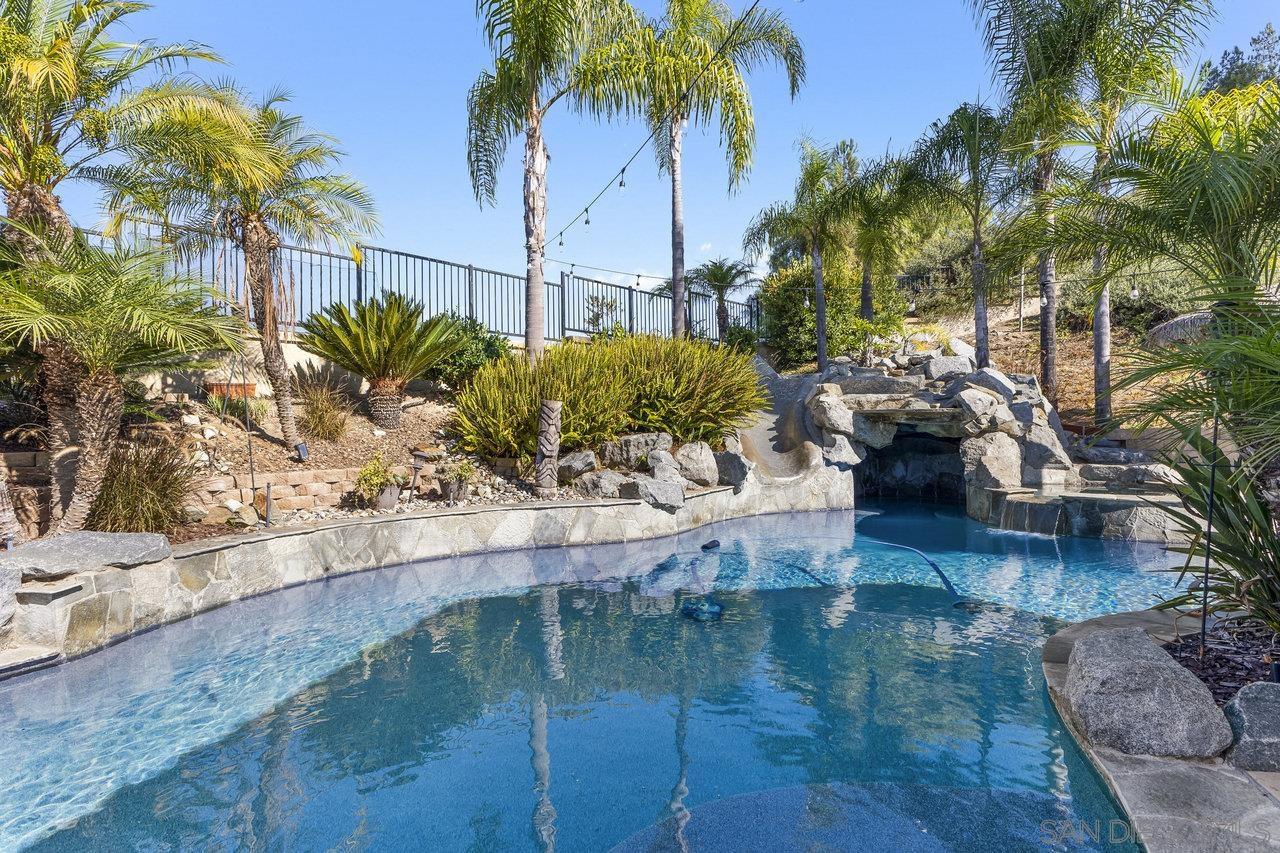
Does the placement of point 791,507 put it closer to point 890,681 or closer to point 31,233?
point 890,681

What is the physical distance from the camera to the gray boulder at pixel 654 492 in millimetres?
10531

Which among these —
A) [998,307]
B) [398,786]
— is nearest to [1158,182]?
[398,786]

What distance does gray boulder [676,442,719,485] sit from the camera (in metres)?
12.0

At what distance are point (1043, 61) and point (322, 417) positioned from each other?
1377cm

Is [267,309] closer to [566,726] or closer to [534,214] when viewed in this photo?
[534,214]

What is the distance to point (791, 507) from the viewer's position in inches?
519

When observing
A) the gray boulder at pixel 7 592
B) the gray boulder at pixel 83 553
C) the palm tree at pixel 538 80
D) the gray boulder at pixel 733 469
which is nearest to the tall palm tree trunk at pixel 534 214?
the palm tree at pixel 538 80

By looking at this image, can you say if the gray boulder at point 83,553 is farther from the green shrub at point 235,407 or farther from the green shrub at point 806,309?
the green shrub at point 806,309

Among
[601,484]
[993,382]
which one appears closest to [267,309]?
[601,484]

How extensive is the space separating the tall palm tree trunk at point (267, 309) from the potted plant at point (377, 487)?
1.63 meters

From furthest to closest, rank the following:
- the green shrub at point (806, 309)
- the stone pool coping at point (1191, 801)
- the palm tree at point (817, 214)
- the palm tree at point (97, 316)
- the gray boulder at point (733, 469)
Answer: the green shrub at point (806, 309), the palm tree at point (817, 214), the gray boulder at point (733, 469), the palm tree at point (97, 316), the stone pool coping at point (1191, 801)

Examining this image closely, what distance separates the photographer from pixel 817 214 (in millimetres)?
→ 18719

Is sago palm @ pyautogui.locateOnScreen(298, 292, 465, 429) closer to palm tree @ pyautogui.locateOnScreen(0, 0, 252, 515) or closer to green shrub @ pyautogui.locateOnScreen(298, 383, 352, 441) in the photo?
green shrub @ pyautogui.locateOnScreen(298, 383, 352, 441)

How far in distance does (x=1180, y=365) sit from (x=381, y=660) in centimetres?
560
